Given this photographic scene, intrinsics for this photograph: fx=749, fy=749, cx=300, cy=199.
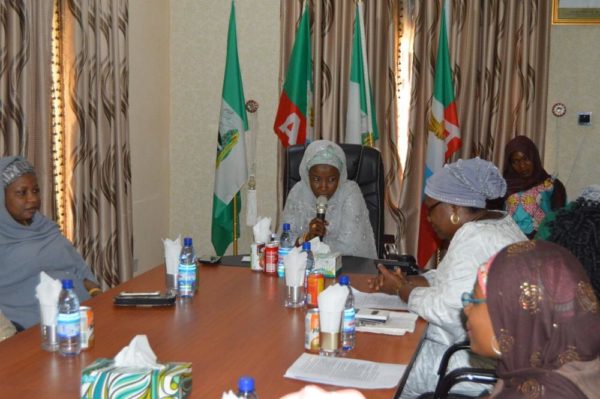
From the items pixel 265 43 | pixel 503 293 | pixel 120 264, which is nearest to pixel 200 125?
pixel 265 43

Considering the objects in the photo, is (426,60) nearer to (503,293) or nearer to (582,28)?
(582,28)

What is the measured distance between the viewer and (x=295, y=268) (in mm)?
2678

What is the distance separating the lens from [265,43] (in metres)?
5.54

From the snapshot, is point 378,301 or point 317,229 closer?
point 378,301

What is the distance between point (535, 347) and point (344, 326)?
81 cm

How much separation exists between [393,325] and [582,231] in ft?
2.17

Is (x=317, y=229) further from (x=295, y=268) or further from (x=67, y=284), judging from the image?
(x=67, y=284)

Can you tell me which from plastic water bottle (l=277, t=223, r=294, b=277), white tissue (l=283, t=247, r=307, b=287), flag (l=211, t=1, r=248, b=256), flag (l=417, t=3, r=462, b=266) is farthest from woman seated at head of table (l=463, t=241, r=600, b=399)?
flag (l=211, t=1, r=248, b=256)

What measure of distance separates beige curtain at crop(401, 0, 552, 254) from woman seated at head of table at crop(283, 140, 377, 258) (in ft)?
4.83

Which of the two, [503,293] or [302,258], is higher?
[503,293]

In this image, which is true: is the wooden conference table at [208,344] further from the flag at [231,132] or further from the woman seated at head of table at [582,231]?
the flag at [231,132]

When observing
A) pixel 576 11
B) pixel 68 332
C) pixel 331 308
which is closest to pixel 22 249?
pixel 68 332

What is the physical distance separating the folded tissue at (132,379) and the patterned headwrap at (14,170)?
1.60 m

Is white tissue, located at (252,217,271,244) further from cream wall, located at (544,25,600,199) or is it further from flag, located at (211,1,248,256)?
cream wall, located at (544,25,600,199)
